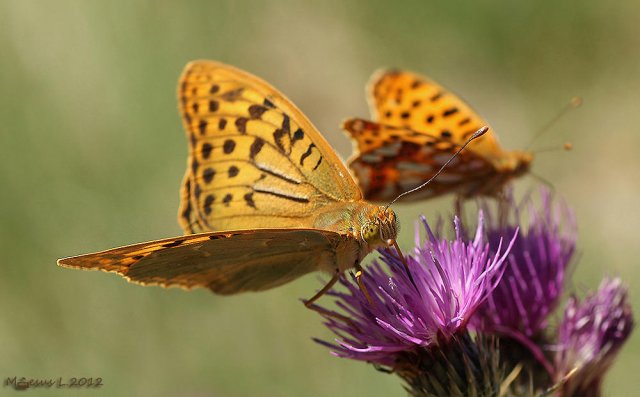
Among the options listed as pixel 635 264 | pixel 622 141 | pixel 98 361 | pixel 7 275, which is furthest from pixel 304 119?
pixel 622 141

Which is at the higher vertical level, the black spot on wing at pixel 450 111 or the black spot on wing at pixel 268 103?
the black spot on wing at pixel 268 103

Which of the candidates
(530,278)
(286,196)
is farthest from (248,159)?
(530,278)

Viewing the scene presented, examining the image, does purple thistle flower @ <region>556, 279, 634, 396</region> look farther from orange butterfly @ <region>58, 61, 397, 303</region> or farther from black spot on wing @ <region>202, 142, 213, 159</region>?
black spot on wing @ <region>202, 142, 213, 159</region>

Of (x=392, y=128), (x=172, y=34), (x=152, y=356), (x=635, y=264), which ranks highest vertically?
(x=392, y=128)

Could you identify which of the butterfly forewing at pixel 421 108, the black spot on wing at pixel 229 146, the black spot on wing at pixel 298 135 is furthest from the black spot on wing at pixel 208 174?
the butterfly forewing at pixel 421 108

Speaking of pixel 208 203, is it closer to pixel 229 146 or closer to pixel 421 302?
pixel 229 146

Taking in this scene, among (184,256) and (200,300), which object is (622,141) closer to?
(200,300)

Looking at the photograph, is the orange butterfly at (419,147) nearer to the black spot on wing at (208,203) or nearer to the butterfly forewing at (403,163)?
the butterfly forewing at (403,163)
